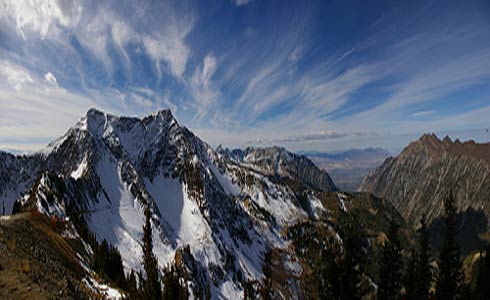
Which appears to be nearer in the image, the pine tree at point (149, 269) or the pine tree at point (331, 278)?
the pine tree at point (149, 269)

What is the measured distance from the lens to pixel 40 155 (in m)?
171

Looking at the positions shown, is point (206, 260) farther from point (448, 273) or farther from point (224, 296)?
point (448, 273)

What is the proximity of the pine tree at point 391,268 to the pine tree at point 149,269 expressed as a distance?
35.5 metres

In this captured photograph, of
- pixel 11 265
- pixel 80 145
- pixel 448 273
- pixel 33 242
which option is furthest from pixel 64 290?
pixel 80 145

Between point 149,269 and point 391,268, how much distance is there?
3789 centimetres

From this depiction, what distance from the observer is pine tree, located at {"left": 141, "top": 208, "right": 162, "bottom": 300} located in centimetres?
1706

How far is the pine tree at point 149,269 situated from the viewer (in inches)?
672

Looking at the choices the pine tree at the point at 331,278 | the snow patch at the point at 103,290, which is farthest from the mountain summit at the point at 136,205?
the pine tree at the point at 331,278

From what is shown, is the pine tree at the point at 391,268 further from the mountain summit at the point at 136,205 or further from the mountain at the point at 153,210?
the mountain summit at the point at 136,205

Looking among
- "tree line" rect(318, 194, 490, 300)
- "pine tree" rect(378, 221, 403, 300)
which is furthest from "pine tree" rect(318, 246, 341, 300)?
"pine tree" rect(378, 221, 403, 300)

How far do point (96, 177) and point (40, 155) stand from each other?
71.5m

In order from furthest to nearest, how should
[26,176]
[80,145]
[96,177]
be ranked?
[26,176]
[80,145]
[96,177]

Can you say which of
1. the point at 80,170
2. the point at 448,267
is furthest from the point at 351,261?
the point at 80,170

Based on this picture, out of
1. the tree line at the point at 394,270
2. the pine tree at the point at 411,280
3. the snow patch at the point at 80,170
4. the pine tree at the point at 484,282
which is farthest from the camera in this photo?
the snow patch at the point at 80,170
